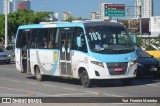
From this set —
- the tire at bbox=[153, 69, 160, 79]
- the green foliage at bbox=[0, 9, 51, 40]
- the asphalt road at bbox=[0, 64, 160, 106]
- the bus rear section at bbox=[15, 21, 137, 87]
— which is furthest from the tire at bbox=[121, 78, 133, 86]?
the green foliage at bbox=[0, 9, 51, 40]

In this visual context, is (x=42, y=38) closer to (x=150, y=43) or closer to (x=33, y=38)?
(x=33, y=38)

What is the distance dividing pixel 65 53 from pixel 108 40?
2225mm

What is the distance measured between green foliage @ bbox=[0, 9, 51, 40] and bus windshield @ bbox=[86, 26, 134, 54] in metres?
55.0

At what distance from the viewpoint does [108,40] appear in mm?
17922

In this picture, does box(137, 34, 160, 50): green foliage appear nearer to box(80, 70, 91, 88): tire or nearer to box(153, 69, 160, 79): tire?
box(153, 69, 160, 79): tire

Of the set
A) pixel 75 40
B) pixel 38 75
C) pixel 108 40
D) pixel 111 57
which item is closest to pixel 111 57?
pixel 111 57

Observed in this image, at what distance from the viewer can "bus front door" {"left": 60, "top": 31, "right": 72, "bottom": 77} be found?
1901 centimetres

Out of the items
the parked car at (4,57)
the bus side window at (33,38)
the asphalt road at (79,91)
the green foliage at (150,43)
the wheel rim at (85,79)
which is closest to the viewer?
the asphalt road at (79,91)

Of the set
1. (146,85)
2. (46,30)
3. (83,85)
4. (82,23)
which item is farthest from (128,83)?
(46,30)

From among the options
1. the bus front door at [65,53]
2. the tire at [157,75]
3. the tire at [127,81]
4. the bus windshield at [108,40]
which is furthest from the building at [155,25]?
the bus windshield at [108,40]

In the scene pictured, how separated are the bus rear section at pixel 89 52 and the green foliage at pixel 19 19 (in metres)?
52.4

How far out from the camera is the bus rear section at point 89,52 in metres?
17.5

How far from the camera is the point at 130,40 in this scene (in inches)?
725

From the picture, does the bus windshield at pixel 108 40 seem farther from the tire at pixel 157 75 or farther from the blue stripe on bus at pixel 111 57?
the tire at pixel 157 75
